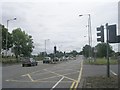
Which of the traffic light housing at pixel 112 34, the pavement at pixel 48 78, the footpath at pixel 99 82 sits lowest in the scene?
the pavement at pixel 48 78

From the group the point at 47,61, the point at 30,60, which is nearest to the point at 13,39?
the point at 47,61

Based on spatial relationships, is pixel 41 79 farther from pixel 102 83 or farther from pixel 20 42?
pixel 20 42

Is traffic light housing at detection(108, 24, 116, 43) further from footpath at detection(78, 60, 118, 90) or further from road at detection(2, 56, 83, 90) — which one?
road at detection(2, 56, 83, 90)

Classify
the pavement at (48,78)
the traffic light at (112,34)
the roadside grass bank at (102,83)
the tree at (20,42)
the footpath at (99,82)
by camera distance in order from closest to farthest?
1. the footpath at (99,82)
2. the roadside grass bank at (102,83)
3. the pavement at (48,78)
4. the traffic light at (112,34)
5. the tree at (20,42)

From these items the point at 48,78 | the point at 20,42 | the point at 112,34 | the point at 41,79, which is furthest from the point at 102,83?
the point at 20,42

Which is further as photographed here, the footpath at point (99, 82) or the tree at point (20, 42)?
the tree at point (20, 42)

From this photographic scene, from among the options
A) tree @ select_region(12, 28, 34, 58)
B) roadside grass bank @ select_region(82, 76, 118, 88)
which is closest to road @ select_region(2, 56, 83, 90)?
roadside grass bank @ select_region(82, 76, 118, 88)

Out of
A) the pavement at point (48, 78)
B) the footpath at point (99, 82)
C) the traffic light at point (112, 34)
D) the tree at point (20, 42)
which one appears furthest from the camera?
the tree at point (20, 42)

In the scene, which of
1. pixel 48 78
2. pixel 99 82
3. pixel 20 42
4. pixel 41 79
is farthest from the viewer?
pixel 20 42

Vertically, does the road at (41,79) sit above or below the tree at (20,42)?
below

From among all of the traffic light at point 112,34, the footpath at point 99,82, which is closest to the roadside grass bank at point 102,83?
the footpath at point 99,82

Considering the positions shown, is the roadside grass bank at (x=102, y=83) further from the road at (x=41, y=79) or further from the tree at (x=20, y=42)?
the tree at (x=20, y=42)

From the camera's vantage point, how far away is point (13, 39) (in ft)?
313

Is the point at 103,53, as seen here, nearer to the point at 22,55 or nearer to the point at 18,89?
the point at 22,55
